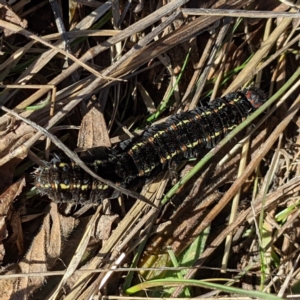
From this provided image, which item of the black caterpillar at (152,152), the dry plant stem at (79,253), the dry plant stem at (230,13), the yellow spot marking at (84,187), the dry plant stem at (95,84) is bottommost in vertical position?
the dry plant stem at (79,253)

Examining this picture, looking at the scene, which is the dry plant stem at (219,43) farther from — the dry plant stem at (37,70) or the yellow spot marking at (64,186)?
the yellow spot marking at (64,186)

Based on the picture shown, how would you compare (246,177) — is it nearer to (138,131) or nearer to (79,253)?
(138,131)

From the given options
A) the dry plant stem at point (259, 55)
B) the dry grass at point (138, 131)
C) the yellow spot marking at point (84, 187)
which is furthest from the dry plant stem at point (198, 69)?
the yellow spot marking at point (84, 187)

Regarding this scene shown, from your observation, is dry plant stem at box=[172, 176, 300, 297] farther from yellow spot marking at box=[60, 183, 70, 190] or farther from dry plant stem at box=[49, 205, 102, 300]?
yellow spot marking at box=[60, 183, 70, 190]

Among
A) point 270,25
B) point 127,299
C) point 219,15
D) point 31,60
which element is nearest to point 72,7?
point 31,60

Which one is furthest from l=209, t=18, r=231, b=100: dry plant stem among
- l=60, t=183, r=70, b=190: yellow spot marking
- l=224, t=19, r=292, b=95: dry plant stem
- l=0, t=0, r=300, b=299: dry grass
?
l=60, t=183, r=70, b=190: yellow spot marking

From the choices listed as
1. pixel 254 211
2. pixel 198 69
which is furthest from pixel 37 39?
pixel 254 211

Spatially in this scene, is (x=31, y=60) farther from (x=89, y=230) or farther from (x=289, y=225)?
(x=289, y=225)
